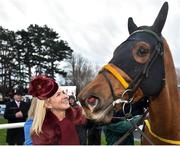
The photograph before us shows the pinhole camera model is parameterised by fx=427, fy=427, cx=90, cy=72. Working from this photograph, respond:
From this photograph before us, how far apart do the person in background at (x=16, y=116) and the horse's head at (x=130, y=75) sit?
632 cm

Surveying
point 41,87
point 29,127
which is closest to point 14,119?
point 29,127

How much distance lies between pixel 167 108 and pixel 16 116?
6738 mm

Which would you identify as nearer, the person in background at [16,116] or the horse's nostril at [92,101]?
the horse's nostril at [92,101]

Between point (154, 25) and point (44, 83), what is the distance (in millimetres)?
1107

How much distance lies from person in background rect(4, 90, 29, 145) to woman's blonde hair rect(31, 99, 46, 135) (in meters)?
6.25

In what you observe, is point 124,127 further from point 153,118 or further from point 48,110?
point 48,110

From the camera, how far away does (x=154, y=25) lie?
376 cm

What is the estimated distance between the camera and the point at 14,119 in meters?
10.0

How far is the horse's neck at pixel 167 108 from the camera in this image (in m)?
3.62

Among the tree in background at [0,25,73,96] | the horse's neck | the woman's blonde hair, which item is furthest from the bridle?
the tree in background at [0,25,73,96]

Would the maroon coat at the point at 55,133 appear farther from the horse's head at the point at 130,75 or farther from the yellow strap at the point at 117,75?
the yellow strap at the point at 117,75

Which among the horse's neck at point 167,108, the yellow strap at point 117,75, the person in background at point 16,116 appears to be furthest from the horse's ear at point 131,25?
the person in background at point 16,116

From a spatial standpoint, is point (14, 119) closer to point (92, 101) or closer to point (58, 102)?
point (58, 102)

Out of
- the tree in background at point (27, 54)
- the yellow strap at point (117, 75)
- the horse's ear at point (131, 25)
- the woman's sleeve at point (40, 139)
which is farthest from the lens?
the tree in background at point (27, 54)
